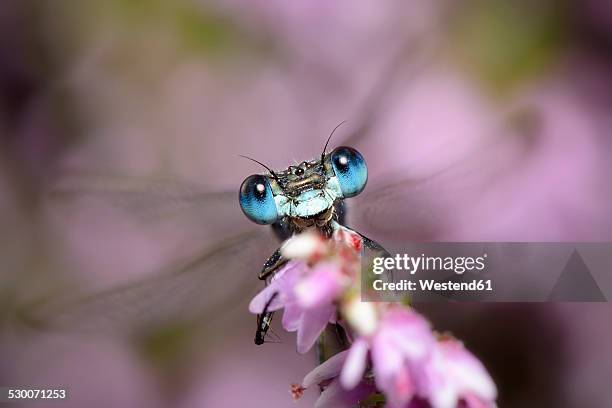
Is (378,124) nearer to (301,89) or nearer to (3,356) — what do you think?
(301,89)

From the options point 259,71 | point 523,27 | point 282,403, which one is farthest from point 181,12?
point 282,403

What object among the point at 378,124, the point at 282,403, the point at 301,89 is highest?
the point at 301,89

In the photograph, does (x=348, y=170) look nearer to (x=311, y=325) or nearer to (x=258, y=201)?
(x=258, y=201)

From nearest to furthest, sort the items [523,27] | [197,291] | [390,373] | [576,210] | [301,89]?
1. [390,373]
2. [197,291]
3. [576,210]
4. [523,27]
5. [301,89]

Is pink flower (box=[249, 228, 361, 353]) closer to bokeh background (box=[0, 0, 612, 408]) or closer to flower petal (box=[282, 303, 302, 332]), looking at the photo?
flower petal (box=[282, 303, 302, 332])

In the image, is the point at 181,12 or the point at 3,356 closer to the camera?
the point at 3,356

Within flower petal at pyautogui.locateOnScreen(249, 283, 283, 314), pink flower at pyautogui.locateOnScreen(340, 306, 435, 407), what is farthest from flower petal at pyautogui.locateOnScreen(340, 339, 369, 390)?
flower petal at pyautogui.locateOnScreen(249, 283, 283, 314)

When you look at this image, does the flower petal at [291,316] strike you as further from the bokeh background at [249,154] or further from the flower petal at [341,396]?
the bokeh background at [249,154]
